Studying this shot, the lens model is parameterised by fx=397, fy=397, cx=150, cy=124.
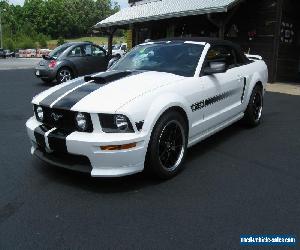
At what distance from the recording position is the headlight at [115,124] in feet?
12.7

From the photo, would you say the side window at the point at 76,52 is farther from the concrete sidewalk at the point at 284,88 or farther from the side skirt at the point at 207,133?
the side skirt at the point at 207,133

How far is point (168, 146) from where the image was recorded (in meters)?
4.35

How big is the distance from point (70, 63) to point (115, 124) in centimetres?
1031

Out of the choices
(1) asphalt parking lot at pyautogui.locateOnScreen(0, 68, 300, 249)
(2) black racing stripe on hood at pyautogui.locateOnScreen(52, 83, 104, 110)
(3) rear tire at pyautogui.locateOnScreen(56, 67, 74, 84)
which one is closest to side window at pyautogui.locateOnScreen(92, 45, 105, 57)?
(3) rear tire at pyautogui.locateOnScreen(56, 67, 74, 84)

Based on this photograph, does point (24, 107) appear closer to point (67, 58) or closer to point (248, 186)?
point (67, 58)

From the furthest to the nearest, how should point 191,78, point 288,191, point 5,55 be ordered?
1. point 5,55
2. point 191,78
3. point 288,191

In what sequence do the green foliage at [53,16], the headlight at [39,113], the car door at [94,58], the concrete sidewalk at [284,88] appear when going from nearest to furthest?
1. the headlight at [39,113]
2. the concrete sidewalk at [284,88]
3. the car door at [94,58]
4. the green foliage at [53,16]

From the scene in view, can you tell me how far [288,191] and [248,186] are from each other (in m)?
0.40

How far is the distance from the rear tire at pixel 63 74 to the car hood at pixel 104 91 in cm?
907

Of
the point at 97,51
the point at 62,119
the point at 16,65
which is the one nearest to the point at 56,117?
the point at 62,119

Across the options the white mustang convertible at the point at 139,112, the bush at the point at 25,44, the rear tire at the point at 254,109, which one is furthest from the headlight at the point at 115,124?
the bush at the point at 25,44

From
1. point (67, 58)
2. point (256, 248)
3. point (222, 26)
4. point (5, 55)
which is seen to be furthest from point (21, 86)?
point (5, 55)

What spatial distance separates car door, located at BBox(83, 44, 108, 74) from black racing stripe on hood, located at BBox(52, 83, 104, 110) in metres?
10.0

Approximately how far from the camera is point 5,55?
45500mm
